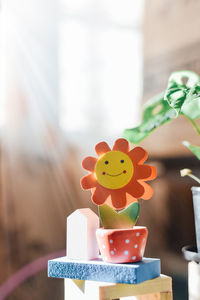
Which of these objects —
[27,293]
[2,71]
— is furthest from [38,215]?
[2,71]

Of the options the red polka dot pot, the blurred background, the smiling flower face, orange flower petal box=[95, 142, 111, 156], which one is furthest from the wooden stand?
the blurred background

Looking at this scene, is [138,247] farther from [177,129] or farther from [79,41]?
[79,41]

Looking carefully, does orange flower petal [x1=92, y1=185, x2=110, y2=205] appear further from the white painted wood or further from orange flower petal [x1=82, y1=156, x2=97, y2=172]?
the white painted wood

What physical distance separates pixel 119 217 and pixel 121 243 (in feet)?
0.19

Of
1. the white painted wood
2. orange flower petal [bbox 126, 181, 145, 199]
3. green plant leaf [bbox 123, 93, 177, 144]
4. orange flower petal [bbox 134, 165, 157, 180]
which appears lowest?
the white painted wood

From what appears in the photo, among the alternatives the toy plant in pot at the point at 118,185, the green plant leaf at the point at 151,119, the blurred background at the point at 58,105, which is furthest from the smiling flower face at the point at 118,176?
the blurred background at the point at 58,105

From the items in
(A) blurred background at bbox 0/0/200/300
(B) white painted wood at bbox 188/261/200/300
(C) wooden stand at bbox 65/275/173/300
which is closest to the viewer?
(C) wooden stand at bbox 65/275/173/300

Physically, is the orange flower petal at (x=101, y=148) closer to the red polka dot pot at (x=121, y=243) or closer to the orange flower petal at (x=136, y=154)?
the orange flower petal at (x=136, y=154)

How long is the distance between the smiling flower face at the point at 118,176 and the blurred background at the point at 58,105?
54 centimetres

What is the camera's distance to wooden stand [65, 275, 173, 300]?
32.0 inches

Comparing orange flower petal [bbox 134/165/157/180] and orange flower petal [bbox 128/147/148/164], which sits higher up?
orange flower petal [bbox 128/147/148/164]

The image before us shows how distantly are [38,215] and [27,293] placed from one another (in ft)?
0.90

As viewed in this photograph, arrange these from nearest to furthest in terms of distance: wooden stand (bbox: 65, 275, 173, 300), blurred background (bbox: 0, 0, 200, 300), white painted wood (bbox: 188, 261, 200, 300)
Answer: wooden stand (bbox: 65, 275, 173, 300)
white painted wood (bbox: 188, 261, 200, 300)
blurred background (bbox: 0, 0, 200, 300)

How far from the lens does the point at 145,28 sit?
1.48 metres
